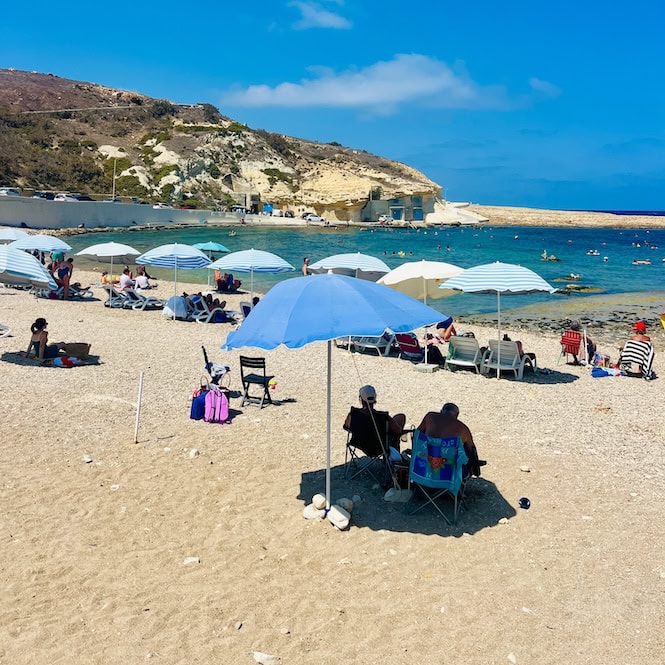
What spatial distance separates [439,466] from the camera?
20.6 ft

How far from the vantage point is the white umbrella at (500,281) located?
1237cm

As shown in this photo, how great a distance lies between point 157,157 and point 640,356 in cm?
9170

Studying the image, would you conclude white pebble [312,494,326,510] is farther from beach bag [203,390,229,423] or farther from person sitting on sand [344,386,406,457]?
beach bag [203,390,229,423]

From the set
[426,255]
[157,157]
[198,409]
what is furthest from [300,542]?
[157,157]

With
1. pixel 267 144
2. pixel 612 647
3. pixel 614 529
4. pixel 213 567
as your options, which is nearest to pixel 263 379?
pixel 213 567

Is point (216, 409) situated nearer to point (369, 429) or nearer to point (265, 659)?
point (369, 429)

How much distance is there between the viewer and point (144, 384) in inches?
428

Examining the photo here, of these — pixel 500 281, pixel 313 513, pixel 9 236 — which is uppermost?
pixel 9 236

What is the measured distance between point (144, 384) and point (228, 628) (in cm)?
690

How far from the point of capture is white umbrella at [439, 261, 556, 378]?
12.4 metres

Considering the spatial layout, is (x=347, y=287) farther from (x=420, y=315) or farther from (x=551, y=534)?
(x=551, y=534)

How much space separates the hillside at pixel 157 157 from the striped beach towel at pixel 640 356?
78.9 meters

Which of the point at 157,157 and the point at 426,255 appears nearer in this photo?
the point at 426,255

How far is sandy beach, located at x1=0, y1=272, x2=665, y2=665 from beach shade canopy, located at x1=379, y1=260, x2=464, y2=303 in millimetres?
4996
